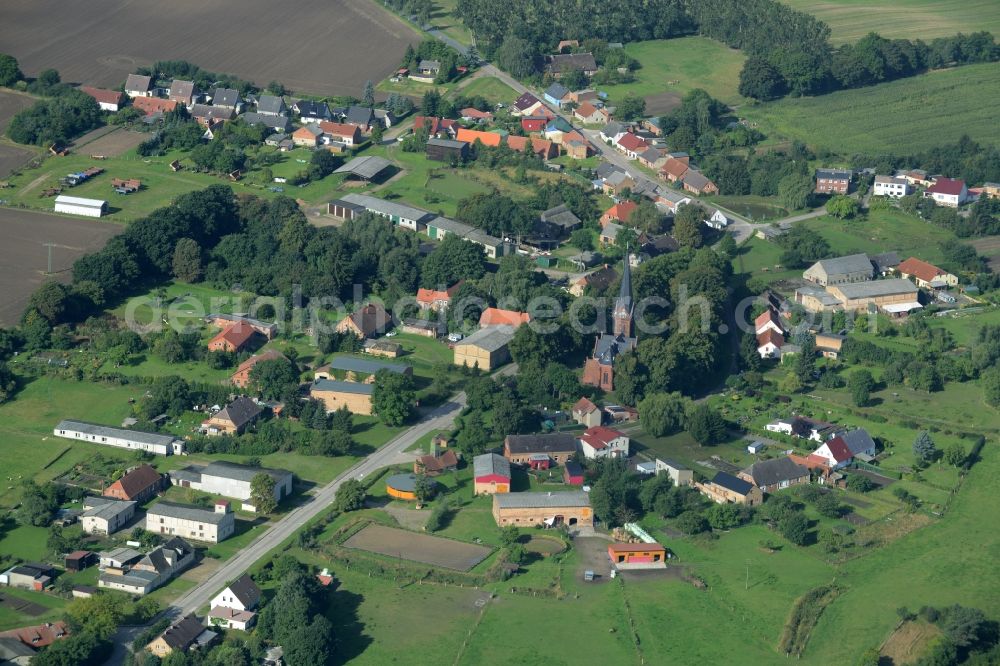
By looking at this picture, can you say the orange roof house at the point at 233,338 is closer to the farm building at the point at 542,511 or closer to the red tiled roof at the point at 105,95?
the farm building at the point at 542,511

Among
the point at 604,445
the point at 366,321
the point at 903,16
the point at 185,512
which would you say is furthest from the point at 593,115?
the point at 185,512

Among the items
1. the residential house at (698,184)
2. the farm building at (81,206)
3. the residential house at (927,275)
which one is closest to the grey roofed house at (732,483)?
the residential house at (927,275)

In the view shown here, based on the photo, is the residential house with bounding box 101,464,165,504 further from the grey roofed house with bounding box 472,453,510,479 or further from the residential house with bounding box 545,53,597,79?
the residential house with bounding box 545,53,597,79

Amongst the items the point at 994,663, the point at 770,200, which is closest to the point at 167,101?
the point at 770,200

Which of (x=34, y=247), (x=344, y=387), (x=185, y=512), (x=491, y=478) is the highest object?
(x=491, y=478)

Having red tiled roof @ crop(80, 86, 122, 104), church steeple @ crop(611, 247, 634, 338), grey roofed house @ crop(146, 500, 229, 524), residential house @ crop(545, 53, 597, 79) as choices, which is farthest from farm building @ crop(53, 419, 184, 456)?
residential house @ crop(545, 53, 597, 79)

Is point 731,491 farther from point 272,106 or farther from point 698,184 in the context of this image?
point 272,106
